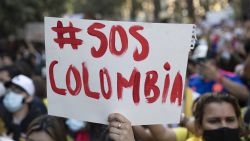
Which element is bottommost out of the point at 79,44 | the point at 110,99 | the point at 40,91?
the point at 40,91

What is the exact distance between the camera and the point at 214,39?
55.2 feet

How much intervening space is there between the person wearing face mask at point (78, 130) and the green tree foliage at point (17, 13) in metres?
17.7

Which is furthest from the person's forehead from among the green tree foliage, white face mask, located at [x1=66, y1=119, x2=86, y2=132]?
the green tree foliage

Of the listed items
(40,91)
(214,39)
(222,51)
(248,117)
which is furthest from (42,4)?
(248,117)

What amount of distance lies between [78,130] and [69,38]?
7.88 feet

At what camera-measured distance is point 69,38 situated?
303 centimetres

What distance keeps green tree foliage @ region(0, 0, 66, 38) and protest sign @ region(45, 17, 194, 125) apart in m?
20.0

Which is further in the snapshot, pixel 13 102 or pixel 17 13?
pixel 17 13

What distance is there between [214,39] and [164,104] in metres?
14.1

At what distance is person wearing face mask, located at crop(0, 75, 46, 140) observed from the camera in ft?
17.0

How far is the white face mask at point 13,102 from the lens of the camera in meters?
5.29

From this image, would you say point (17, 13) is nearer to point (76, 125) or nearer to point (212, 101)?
point (76, 125)

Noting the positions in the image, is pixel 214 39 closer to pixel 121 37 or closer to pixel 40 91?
pixel 40 91

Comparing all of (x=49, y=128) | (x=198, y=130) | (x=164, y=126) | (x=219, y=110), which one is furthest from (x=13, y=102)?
(x=219, y=110)
